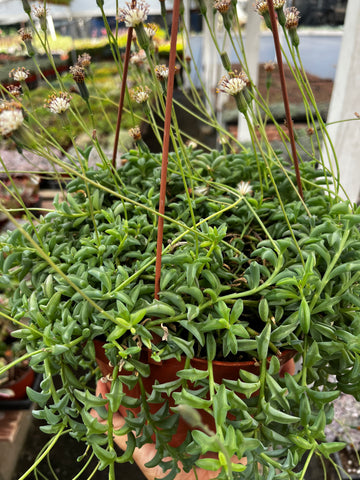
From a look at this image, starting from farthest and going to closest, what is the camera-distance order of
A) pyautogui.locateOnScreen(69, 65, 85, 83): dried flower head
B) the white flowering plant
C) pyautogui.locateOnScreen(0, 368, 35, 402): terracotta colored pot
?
1. pyautogui.locateOnScreen(0, 368, 35, 402): terracotta colored pot
2. pyautogui.locateOnScreen(69, 65, 85, 83): dried flower head
3. the white flowering plant

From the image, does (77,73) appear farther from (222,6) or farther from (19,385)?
(19,385)

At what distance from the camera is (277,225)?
521 millimetres

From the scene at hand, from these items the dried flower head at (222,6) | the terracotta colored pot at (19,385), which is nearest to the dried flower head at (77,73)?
the dried flower head at (222,6)

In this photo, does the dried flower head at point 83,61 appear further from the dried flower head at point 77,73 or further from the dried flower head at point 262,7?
the dried flower head at point 262,7

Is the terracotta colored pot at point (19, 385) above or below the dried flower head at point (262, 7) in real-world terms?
below

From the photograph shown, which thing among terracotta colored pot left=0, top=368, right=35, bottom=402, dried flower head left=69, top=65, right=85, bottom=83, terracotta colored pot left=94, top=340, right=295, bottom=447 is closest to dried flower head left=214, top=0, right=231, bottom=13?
dried flower head left=69, top=65, right=85, bottom=83

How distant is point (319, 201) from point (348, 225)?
11 cm

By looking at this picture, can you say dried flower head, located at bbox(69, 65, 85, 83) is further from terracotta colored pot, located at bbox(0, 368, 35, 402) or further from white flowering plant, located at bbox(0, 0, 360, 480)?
terracotta colored pot, located at bbox(0, 368, 35, 402)

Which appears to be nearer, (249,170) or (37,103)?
(249,170)

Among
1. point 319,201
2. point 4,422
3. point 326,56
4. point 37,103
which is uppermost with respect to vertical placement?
point 326,56

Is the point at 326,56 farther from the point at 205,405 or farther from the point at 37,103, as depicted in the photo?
the point at 37,103

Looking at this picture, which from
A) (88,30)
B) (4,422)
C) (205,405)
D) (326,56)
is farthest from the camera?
(88,30)

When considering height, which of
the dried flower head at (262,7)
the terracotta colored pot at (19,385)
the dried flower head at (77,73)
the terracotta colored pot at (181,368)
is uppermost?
the dried flower head at (262,7)

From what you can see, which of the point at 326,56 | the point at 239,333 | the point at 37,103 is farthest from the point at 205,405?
the point at 37,103
